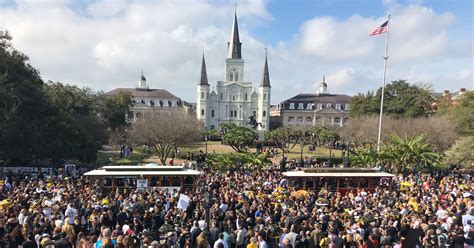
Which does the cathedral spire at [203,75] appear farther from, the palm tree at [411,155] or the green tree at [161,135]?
the palm tree at [411,155]

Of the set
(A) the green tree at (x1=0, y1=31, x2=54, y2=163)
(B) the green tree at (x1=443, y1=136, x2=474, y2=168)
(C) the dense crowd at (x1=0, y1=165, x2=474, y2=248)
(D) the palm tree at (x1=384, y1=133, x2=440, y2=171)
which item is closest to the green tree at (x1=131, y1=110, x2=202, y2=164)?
(A) the green tree at (x1=0, y1=31, x2=54, y2=163)

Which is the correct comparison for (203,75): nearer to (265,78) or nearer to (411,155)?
(265,78)

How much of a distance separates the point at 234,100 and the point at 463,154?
7697 centimetres

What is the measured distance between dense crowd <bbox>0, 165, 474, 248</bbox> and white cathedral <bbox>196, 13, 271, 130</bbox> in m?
86.2

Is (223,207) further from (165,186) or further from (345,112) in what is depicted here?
(345,112)

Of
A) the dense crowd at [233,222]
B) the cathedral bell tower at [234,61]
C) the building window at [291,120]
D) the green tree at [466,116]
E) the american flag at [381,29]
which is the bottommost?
the dense crowd at [233,222]

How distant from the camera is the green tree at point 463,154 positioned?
106 feet

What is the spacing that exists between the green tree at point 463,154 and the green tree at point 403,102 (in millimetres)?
25137

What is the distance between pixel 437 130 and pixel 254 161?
23.8 meters

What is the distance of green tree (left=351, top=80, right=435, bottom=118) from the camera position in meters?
58.8

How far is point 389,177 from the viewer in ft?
75.4

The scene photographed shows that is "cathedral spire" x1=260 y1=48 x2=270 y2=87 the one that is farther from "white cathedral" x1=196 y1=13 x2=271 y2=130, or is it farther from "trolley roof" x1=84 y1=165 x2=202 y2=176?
"trolley roof" x1=84 y1=165 x2=202 y2=176

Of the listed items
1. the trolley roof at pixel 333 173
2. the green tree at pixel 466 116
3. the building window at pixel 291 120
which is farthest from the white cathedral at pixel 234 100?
the trolley roof at pixel 333 173

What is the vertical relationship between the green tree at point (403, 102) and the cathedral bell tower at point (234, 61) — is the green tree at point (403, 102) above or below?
below
